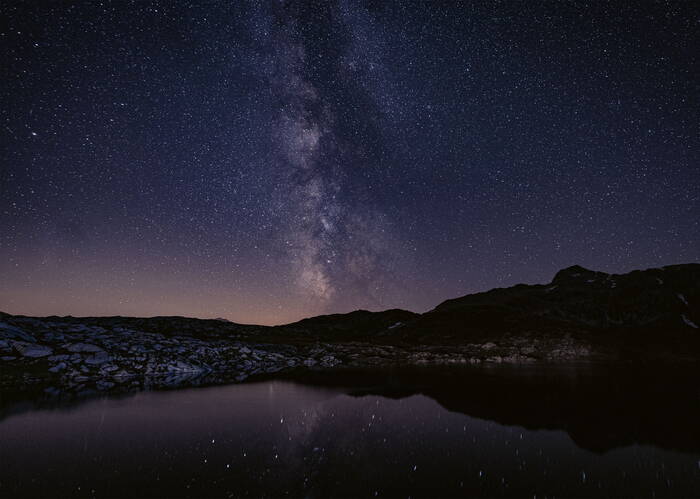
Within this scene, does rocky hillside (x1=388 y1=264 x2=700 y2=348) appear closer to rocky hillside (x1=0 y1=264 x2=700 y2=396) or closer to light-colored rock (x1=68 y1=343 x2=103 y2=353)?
rocky hillside (x1=0 y1=264 x2=700 y2=396)

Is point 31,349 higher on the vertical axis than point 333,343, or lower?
lower

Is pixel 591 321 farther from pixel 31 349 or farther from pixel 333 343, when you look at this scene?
pixel 31 349

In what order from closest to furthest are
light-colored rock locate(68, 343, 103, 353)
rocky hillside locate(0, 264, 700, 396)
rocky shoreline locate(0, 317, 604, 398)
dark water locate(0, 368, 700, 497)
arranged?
dark water locate(0, 368, 700, 497)
rocky shoreline locate(0, 317, 604, 398)
rocky hillside locate(0, 264, 700, 396)
light-colored rock locate(68, 343, 103, 353)

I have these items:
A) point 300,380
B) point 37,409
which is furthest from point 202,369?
point 37,409

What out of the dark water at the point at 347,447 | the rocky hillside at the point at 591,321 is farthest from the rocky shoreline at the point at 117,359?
the rocky hillside at the point at 591,321

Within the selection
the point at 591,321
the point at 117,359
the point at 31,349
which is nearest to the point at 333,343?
the point at 117,359

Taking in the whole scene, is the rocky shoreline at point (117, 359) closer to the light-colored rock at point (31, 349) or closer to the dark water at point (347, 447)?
the light-colored rock at point (31, 349)

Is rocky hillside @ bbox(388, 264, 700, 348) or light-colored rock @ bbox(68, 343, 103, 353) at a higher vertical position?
rocky hillside @ bbox(388, 264, 700, 348)

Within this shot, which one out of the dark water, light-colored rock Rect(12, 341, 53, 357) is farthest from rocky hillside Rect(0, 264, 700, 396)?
the dark water

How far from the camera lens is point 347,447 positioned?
16.8 meters

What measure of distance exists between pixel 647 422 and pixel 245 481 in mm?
23506

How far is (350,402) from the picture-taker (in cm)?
2847

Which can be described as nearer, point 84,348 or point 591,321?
point 84,348

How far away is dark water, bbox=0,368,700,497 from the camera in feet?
40.6
